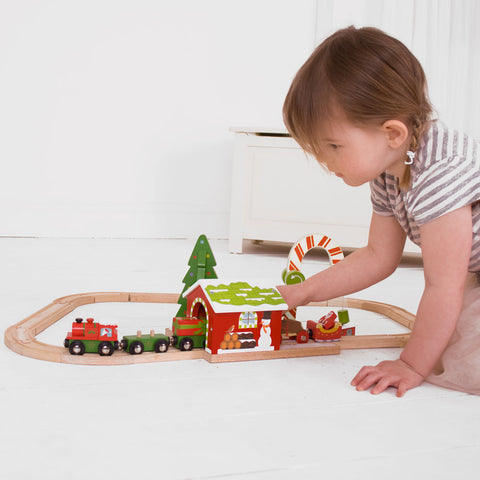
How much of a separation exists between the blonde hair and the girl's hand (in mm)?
314

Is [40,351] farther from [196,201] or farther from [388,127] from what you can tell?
[196,201]

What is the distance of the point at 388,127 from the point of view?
77 cm

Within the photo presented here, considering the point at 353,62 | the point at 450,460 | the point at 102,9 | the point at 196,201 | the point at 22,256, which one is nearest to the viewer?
the point at 450,460

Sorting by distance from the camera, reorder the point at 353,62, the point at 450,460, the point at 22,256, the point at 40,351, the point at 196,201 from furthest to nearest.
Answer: the point at 196,201 → the point at 22,256 → the point at 40,351 → the point at 353,62 → the point at 450,460

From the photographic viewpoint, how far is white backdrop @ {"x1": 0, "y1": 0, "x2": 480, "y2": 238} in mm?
2133

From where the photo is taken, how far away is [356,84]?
28.8 inches

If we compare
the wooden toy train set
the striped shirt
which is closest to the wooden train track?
the wooden toy train set

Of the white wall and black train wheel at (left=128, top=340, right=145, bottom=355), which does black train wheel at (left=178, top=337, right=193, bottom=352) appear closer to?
black train wheel at (left=128, top=340, right=145, bottom=355)

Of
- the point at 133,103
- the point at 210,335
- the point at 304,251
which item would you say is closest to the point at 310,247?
the point at 304,251

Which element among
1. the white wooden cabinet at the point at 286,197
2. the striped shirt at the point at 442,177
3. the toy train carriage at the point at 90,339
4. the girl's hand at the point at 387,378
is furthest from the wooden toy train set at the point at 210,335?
the white wooden cabinet at the point at 286,197

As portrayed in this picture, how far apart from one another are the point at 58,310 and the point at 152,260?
688mm

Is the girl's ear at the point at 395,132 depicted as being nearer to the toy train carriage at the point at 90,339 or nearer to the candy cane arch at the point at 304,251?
the candy cane arch at the point at 304,251

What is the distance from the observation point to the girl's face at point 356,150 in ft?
2.50

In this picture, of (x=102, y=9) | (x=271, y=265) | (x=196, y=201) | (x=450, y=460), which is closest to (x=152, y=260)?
(x=271, y=265)
